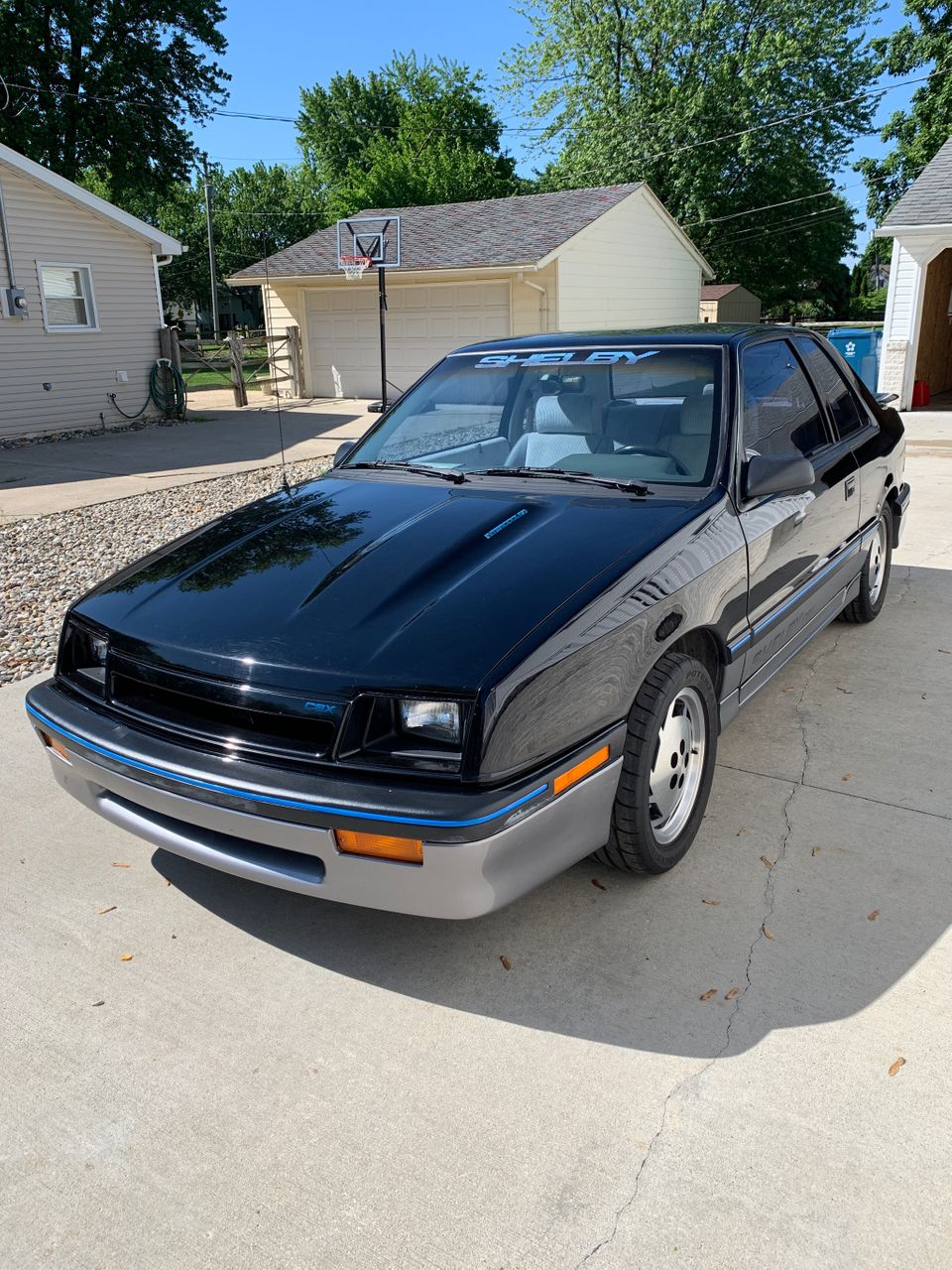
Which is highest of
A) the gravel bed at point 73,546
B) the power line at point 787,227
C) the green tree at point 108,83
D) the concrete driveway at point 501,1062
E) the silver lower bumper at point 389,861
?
the green tree at point 108,83

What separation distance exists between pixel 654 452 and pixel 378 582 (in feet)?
4.29

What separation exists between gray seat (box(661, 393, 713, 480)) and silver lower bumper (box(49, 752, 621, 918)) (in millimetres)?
1310

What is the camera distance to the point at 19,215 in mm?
14961

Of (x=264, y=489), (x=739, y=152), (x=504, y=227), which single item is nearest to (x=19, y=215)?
(x=264, y=489)

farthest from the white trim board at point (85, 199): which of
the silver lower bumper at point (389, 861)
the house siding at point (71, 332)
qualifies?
the silver lower bumper at point (389, 861)

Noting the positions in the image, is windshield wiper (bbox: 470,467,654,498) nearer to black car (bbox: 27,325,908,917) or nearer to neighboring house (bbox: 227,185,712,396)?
black car (bbox: 27,325,908,917)

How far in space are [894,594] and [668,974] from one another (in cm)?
414

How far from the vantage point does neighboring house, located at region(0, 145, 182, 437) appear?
14883 millimetres

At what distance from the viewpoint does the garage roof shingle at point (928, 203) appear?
1452 cm

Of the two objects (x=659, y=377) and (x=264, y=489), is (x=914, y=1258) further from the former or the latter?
(x=264, y=489)

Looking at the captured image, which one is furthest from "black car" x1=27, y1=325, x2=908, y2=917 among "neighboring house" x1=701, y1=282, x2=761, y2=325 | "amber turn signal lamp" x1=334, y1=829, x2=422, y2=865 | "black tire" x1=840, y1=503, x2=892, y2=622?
"neighboring house" x1=701, y1=282, x2=761, y2=325

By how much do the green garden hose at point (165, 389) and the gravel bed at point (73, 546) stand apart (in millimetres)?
6611

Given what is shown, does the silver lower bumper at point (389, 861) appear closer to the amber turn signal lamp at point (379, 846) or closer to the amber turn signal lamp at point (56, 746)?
the amber turn signal lamp at point (379, 846)

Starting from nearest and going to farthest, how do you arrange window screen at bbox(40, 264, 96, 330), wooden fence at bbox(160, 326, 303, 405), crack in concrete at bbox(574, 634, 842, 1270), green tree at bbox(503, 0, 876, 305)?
1. crack in concrete at bbox(574, 634, 842, 1270)
2. window screen at bbox(40, 264, 96, 330)
3. wooden fence at bbox(160, 326, 303, 405)
4. green tree at bbox(503, 0, 876, 305)
